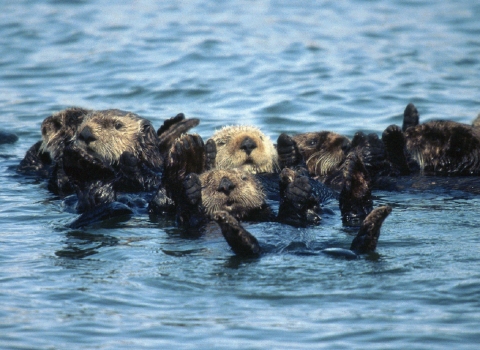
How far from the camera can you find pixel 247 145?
7.35 meters

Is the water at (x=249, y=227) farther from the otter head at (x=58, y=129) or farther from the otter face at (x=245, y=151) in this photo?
the otter face at (x=245, y=151)

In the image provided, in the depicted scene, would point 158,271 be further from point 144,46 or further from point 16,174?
point 144,46

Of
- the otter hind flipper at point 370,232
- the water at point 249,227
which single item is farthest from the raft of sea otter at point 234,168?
the water at point 249,227

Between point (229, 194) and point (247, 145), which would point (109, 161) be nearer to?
point (247, 145)

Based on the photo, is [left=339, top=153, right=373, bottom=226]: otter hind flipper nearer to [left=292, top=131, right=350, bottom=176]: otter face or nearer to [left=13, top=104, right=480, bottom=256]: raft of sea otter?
→ [left=13, top=104, right=480, bottom=256]: raft of sea otter

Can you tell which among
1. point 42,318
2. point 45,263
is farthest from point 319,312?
point 45,263

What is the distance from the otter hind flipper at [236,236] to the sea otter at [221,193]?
78 cm

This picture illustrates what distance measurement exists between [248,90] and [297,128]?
6.51ft

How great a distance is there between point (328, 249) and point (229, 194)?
1146 mm

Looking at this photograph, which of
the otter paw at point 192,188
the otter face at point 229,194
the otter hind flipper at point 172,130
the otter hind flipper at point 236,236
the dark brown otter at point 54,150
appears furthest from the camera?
the otter hind flipper at point 172,130

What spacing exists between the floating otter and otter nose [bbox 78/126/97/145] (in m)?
2.35

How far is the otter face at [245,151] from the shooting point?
741 centimetres

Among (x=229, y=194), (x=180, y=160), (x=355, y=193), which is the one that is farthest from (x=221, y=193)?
(x=355, y=193)

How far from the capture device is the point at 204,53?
1436cm
